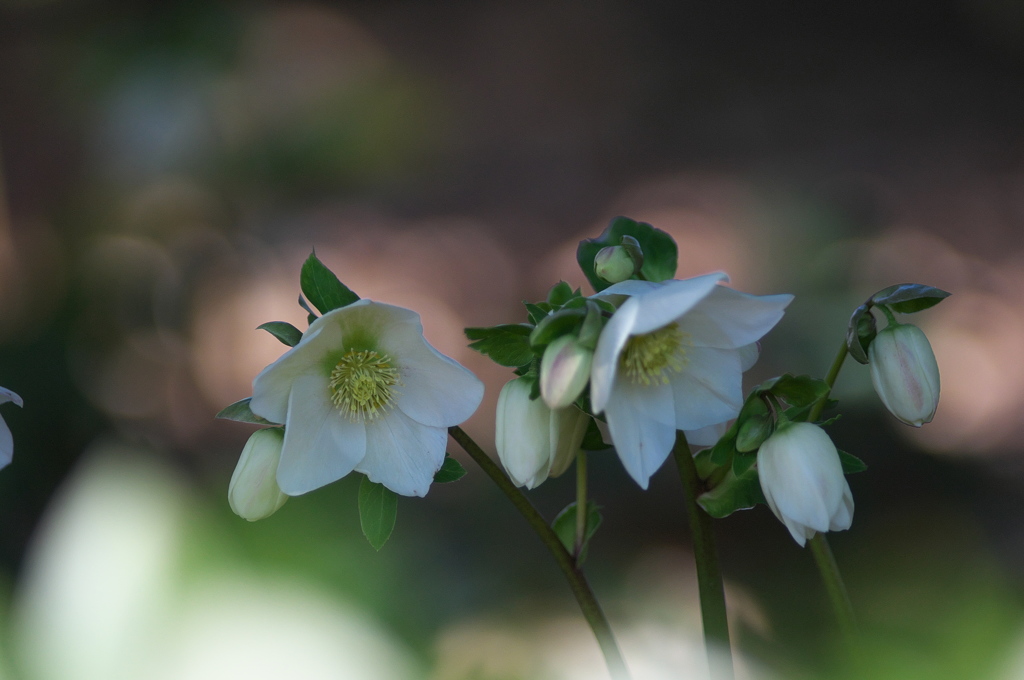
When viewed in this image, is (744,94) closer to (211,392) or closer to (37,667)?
(211,392)

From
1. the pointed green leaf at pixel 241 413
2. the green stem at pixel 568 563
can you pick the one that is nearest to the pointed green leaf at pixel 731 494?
the green stem at pixel 568 563

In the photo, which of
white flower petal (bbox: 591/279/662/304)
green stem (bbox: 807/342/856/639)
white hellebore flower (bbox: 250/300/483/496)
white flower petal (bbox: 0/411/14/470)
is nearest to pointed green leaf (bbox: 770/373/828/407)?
green stem (bbox: 807/342/856/639)

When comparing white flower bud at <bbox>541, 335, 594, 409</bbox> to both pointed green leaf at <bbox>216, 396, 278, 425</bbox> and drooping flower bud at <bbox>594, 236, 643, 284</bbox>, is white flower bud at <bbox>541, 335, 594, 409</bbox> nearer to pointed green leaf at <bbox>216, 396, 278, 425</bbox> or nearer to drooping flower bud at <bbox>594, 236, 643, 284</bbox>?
drooping flower bud at <bbox>594, 236, 643, 284</bbox>

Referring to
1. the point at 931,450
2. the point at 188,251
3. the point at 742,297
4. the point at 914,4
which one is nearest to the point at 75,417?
the point at 188,251

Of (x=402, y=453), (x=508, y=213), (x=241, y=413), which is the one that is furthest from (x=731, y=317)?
(x=508, y=213)

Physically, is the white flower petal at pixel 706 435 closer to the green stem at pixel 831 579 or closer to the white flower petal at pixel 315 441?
the green stem at pixel 831 579

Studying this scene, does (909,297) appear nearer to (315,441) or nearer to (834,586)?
(834,586)
